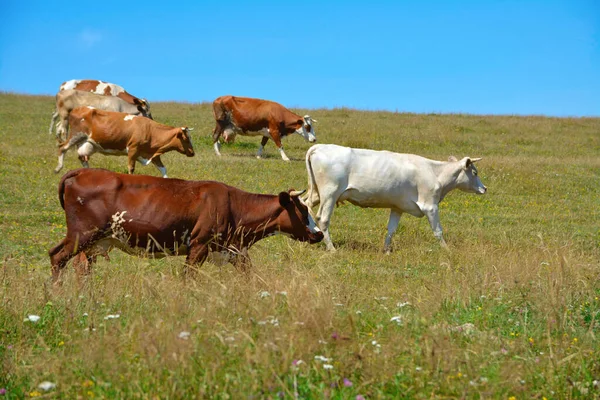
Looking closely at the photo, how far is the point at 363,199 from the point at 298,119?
12549mm

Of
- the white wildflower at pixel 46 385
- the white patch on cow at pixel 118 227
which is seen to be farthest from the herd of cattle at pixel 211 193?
the white wildflower at pixel 46 385

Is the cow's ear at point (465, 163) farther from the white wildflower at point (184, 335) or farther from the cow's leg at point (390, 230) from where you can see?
the white wildflower at point (184, 335)

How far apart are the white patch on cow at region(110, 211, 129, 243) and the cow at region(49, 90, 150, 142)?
49.2ft

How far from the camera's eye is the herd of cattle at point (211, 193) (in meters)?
8.46

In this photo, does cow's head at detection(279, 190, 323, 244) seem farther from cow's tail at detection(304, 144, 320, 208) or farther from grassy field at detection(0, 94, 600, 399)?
cow's tail at detection(304, 144, 320, 208)

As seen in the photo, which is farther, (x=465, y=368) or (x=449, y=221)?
(x=449, y=221)

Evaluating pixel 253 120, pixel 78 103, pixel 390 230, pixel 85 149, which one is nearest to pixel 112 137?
pixel 85 149

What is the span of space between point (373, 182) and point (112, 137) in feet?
27.9

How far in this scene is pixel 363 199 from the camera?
13234 millimetres

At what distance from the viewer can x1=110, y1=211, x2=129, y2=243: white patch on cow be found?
27.6 ft

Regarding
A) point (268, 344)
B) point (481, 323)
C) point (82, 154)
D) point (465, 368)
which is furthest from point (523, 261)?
point (82, 154)

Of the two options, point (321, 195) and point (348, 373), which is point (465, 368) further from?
point (321, 195)

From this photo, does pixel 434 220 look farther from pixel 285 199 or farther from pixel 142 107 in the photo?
pixel 142 107

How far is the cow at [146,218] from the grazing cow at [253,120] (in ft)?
50.8
